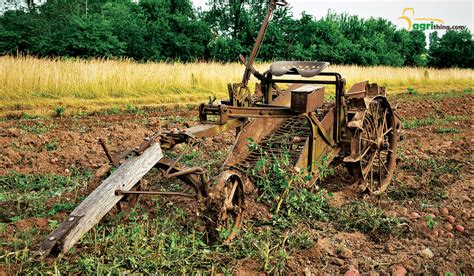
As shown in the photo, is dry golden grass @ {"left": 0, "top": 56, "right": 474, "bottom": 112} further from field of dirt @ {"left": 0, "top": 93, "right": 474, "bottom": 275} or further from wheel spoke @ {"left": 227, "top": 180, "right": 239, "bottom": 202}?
wheel spoke @ {"left": 227, "top": 180, "right": 239, "bottom": 202}

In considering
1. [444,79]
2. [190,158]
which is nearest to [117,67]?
[190,158]

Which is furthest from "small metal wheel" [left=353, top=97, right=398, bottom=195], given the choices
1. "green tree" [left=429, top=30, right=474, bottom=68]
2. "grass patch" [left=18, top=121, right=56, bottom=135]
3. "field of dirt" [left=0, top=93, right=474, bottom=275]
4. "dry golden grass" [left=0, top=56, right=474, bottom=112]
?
"green tree" [left=429, top=30, right=474, bottom=68]

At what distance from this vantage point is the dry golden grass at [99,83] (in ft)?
39.1

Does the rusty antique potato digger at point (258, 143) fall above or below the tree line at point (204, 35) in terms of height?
below

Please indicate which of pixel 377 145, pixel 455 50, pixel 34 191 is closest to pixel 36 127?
pixel 34 191

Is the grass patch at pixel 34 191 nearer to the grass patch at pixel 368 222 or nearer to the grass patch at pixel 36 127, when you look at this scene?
the grass patch at pixel 36 127

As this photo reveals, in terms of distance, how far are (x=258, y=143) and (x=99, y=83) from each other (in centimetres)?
967

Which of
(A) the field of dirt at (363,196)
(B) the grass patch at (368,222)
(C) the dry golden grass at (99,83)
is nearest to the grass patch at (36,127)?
(A) the field of dirt at (363,196)

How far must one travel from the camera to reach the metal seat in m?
4.79

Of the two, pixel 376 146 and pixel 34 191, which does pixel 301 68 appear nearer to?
pixel 376 146

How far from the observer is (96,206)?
3.11 metres

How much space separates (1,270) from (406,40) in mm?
48366

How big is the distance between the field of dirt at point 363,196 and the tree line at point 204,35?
15.8 metres

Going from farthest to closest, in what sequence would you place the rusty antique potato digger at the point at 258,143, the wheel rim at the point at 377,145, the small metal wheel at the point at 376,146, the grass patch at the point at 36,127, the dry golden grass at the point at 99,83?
the dry golden grass at the point at 99,83 < the grass patch at the point at 36,127 < the wheel rim at the point at 377,145 < the small metal wheel at the point at 376,146 < the rusty antique potato digger at the point at 258,143
